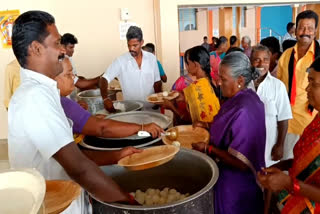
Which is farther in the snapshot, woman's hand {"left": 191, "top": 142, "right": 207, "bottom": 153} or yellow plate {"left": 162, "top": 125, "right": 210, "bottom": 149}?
yellow plate {"left": 162, "top": 125, "right": 210, "bottom": 149}

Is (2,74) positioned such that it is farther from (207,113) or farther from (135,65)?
(207,113)

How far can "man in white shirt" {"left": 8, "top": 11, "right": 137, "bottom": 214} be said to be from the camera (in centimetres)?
87

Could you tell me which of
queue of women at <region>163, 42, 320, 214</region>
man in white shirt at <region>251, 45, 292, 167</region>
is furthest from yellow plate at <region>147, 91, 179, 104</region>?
queue of women at <region>163, 42, 320, 214</region>

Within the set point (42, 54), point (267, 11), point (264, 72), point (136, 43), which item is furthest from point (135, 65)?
point (267, 11)

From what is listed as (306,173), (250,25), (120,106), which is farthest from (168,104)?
(250,25)

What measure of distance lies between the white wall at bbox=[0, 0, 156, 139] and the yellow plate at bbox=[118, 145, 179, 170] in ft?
8.81

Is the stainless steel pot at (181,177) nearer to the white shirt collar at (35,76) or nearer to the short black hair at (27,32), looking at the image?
the white shirt collar at (35,76)

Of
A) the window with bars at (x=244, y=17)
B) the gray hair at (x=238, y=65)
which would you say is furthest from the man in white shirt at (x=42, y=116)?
the window with bars at (x=244, y=17)

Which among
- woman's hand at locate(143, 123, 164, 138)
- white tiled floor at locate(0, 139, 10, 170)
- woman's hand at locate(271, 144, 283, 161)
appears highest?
woman's hand at locate(143, 123, 164, 138)

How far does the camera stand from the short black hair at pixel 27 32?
90 centimetres

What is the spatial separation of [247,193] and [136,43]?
5.42ft

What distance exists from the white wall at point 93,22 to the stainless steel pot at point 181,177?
255cm

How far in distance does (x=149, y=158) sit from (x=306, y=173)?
0.61 metres

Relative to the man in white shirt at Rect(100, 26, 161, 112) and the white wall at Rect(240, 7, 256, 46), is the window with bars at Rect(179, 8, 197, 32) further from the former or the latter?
the man in white shirt at Rect(100, 26, 161, 112)
